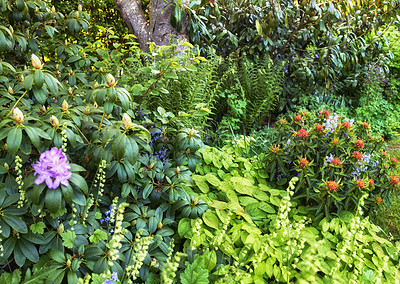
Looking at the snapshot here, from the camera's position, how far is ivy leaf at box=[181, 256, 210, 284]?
59.0 inches

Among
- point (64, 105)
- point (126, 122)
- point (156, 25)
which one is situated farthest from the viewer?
point (156, 25)

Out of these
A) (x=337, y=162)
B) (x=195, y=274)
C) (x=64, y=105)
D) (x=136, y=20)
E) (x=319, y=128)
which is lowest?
(x=195, y=274)

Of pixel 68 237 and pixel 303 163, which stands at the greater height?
pixel 303 163

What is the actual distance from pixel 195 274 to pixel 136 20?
10.8ft

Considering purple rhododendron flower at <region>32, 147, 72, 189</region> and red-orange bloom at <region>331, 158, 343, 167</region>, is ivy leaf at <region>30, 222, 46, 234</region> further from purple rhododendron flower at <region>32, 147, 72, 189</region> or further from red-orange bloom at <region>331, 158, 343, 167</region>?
red-orange bloom at <region>331, 158, 343, 167</region>

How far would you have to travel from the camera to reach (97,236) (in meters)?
1.49

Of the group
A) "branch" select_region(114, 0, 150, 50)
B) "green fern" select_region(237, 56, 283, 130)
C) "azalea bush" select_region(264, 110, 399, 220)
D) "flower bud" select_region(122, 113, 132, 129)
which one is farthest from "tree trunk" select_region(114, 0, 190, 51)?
"flower bud" select_region(122, 113, 132, 129)

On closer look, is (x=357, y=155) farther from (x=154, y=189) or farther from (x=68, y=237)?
(x=68, y=237)

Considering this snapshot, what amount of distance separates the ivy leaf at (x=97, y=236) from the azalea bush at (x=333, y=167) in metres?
1.30

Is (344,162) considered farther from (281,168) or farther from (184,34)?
(184,34)

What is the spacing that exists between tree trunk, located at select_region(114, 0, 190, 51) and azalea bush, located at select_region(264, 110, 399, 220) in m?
1.86

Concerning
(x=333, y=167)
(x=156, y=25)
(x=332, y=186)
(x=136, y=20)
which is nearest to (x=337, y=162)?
(x=333, y=167)

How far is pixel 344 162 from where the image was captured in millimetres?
2205

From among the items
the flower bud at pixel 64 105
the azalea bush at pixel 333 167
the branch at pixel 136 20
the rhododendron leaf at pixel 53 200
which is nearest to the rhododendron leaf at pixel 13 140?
the rhododendron leaf at pixel 53 200
